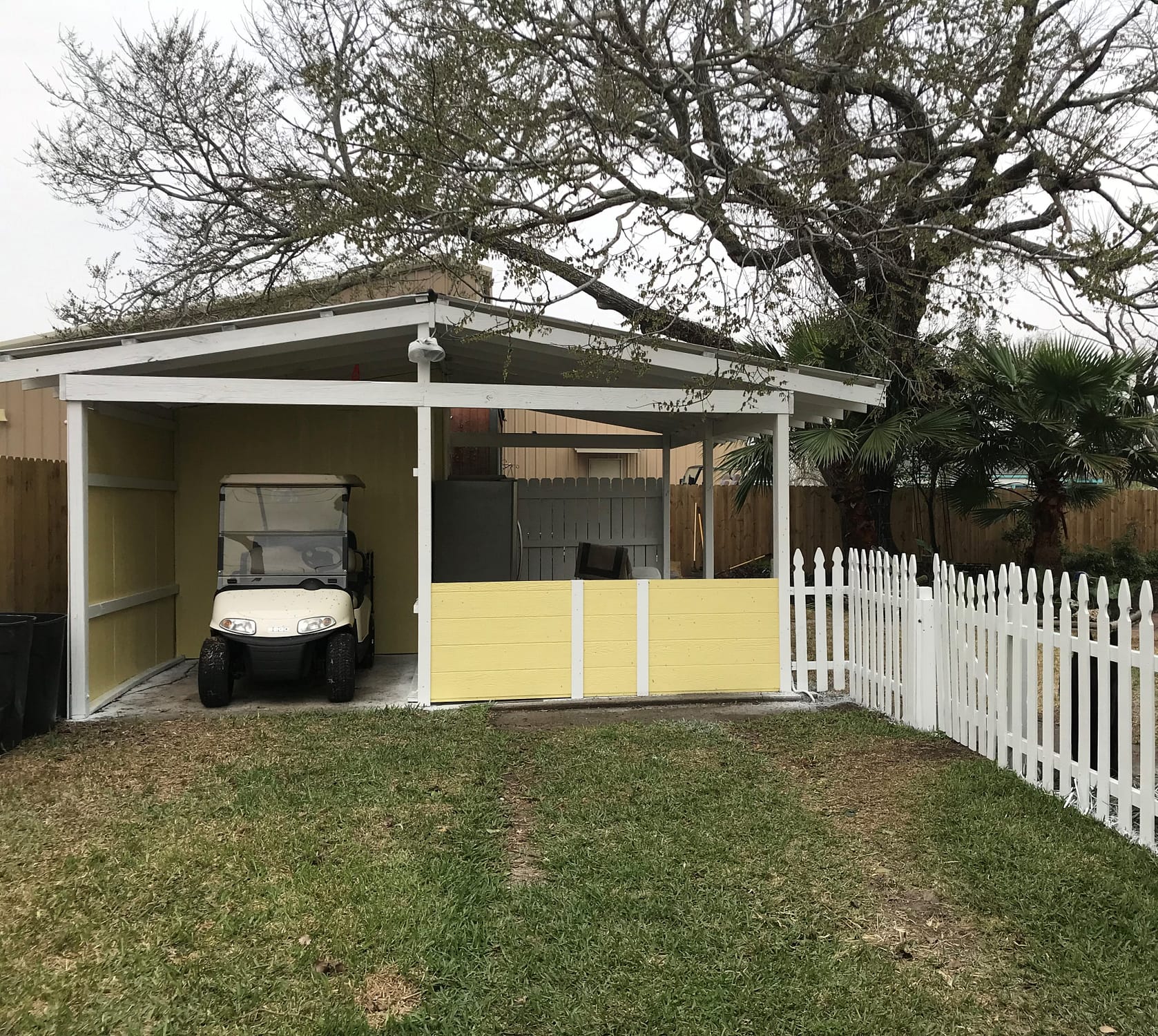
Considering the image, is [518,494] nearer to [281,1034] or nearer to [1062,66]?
[1062,66]

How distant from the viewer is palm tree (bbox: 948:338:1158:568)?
11172 mm

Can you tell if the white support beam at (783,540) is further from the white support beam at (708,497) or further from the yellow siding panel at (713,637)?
the white support beam at (708,497)

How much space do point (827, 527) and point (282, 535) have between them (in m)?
10.6

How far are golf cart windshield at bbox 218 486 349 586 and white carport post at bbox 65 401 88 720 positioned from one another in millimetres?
1183

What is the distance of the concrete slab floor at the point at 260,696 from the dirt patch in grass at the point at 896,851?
3.09m

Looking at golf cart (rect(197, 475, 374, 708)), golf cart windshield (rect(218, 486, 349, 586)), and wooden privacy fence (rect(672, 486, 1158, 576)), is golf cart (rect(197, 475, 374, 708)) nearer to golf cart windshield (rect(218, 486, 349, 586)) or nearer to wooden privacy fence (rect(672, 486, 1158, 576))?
golf cart windshield (rect(218, 486, 349, 586))

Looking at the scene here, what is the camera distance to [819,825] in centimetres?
454

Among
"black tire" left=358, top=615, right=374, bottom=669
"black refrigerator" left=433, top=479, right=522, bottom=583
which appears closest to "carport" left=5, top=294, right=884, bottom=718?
"black tire" left=358, top=615, right=374, bottom=669

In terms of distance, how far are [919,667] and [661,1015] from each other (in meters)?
4.06

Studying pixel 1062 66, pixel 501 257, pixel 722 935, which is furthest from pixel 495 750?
pixel 1062 66

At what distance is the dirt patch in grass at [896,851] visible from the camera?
3211mm

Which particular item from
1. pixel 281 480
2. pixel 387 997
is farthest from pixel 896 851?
pixel 281 480

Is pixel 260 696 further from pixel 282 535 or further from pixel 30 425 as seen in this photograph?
pixel 30 425

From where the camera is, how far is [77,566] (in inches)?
263
